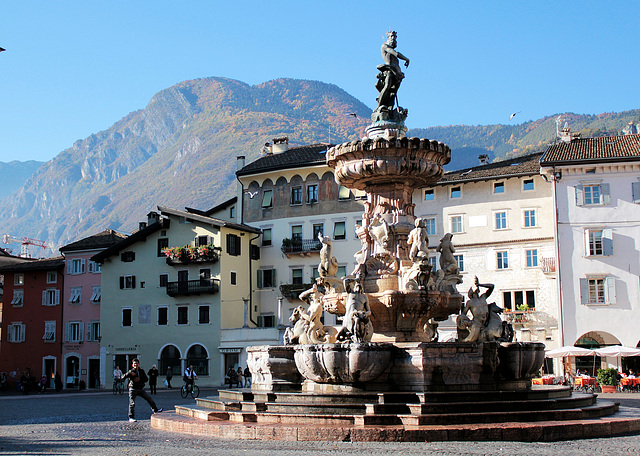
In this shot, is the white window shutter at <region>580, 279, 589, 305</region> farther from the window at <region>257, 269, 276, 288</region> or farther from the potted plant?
the window at <region>257, 269, 276, 288</region>

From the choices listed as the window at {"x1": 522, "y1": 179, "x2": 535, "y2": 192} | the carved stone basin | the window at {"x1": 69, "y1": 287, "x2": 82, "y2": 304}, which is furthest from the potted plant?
the window at {"x1": 69, "y1": 287, "x2": 82, "y2": 304}

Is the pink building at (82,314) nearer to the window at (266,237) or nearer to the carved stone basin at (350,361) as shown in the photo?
the window at (266,237)

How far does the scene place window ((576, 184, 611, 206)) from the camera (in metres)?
46.5

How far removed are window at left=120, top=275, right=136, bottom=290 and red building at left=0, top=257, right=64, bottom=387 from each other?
7482 millimetres

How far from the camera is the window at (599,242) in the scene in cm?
4609

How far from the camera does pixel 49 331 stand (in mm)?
62094

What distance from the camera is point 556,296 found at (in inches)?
1861

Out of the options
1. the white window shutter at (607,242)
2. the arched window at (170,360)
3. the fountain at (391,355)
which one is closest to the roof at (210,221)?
the arched window at (170,360)

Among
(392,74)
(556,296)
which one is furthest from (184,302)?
(392,74)

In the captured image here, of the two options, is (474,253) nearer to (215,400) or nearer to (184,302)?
(184,302)

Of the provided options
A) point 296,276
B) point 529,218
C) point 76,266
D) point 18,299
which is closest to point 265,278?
point 296,276

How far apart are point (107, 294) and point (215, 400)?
43.6 meters

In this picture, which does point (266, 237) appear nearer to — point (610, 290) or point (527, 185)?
point (527, 185)

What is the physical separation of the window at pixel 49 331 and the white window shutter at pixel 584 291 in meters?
38.3
